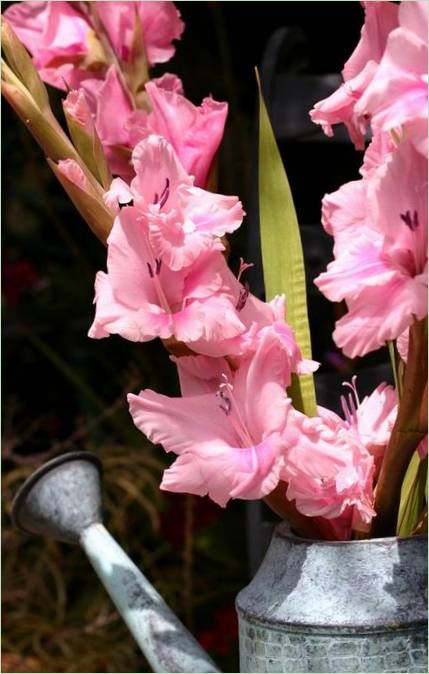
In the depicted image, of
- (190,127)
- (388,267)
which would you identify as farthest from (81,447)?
(388,267)

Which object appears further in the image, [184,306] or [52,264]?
[52,264]

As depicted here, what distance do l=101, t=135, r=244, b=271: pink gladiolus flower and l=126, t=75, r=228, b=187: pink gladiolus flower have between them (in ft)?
0.23

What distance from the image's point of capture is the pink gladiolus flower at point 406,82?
17.0 inches

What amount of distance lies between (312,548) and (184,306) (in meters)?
0.12

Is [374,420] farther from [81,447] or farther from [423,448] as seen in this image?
[81,447]

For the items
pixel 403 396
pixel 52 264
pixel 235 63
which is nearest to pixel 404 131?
pixel 403 396

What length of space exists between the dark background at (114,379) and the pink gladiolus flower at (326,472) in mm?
518

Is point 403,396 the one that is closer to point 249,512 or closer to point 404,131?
point 404,131

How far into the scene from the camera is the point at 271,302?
530mm

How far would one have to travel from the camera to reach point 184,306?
500mm

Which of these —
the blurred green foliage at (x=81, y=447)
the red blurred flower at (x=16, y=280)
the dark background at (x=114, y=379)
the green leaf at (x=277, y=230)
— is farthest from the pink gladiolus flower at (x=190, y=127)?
the red blurred flower at (x=16, y=280)

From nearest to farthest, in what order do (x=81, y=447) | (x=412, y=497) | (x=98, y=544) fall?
(x=412, y=497)
(x=98, y=544)
(x=81, y=447)

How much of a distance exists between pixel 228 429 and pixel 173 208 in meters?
0.10

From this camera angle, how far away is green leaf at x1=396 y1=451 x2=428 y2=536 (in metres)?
0.54
